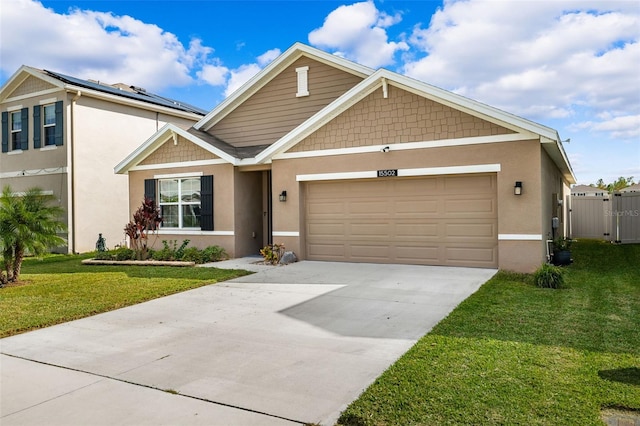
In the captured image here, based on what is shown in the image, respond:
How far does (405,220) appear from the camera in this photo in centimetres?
1109

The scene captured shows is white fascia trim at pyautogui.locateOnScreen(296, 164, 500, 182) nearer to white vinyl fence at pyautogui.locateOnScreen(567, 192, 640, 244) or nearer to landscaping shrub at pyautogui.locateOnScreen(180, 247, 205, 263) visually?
landscaping shrub at pyautogui.locateOnScreen(180, 247, 205, 263)

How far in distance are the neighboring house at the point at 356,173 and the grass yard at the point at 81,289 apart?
2670mm

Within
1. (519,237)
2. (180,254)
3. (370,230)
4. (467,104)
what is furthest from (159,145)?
(519,237)

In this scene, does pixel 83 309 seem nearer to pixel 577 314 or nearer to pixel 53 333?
pixel 53 333

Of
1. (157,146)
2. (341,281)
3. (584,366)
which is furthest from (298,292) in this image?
(157,146)

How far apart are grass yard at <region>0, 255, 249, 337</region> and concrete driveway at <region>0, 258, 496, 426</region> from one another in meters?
0.44

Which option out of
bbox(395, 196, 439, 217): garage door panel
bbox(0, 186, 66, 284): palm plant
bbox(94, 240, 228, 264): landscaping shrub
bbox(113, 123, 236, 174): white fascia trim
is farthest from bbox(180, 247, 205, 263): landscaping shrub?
bbox(395, 196, 439, 217): garage door panel

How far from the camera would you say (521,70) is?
52.6 ft

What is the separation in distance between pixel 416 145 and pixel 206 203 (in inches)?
257

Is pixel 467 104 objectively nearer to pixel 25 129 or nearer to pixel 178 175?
pixel 178 175

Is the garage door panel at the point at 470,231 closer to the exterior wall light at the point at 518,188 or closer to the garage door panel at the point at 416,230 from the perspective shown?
the garage door panel at the point at 416,230

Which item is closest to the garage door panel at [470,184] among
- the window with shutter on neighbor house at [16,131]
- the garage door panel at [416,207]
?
the garage door panel at [416,207]

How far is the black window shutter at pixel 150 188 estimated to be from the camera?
14.6 m

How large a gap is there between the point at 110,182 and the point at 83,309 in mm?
11641
